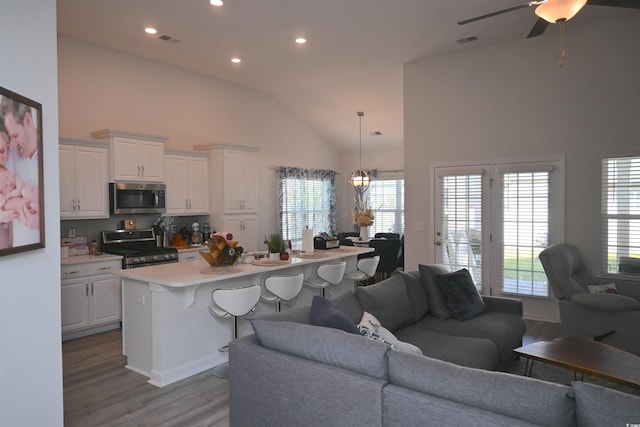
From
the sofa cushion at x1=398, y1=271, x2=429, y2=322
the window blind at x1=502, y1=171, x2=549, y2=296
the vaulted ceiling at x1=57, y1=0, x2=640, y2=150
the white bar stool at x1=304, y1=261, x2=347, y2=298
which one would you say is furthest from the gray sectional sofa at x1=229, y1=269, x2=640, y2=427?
the vaulted ceiling at x1=57, y1=0, x2=640, y2=150

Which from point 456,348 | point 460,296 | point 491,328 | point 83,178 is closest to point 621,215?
point 460,296

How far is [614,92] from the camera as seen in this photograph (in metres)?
5.16

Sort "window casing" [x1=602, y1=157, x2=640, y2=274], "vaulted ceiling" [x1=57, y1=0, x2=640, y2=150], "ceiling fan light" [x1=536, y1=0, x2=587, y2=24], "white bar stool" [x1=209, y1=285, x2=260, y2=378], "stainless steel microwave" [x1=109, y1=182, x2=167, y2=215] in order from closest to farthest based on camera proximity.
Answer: "ceiling fan light" [x1=536, y1=0, x2=587, y2=24]
"white bar stool" [x1=209, y1=285, x2=260, y2=378]
"vaulted ceiling" [x1=57, y1=0, x2=640, y2=150]
"window casing" [x1=602, y1=157, x2=640, y2=274]
"stainless steel microwave" [x1=109, y1=182, x2=167, y2=215]

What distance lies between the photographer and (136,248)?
608 centimetres

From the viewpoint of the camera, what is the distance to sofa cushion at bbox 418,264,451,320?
4.01 m

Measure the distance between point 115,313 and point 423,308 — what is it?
3.73m

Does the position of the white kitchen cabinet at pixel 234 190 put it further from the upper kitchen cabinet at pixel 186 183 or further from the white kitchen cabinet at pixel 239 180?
the upper kitchen cabinet at pixel 186 183

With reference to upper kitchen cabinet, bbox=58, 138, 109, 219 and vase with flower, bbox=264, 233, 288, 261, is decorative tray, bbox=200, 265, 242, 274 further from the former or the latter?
upper kitchen cabinet, bbox=58, 138, 109, 219

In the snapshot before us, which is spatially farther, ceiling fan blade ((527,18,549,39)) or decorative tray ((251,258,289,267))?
decorative tray ((251,258,289,267))

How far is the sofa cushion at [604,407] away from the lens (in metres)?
1.47

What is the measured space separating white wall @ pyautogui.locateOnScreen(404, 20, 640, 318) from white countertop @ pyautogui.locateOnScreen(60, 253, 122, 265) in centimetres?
416

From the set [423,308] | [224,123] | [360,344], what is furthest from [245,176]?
[360,344]

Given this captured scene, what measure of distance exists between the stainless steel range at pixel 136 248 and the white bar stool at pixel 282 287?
2.13 meters

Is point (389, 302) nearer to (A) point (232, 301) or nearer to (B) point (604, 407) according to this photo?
(A) point (232, 301)
